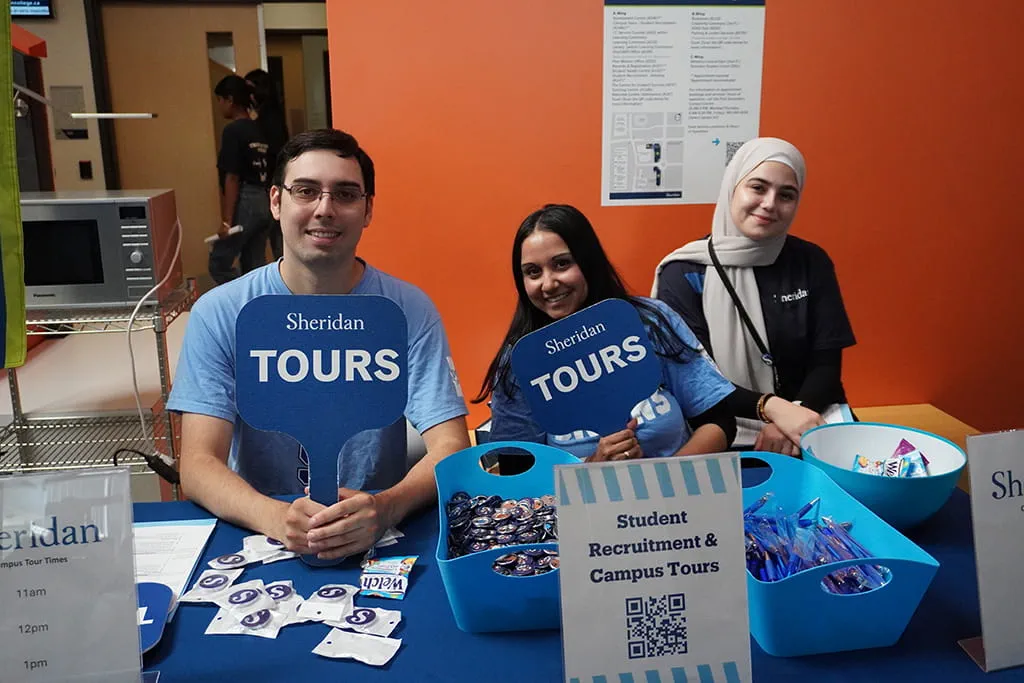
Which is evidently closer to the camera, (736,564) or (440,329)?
(736,564)

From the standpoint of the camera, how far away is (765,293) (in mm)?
2160

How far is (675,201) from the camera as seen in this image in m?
3.08

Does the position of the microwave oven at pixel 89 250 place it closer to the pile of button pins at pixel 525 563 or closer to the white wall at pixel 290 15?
the pile of button pins at pixel 525 563

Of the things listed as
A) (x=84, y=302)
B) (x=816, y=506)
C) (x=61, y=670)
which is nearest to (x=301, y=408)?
(x=61, y=670)

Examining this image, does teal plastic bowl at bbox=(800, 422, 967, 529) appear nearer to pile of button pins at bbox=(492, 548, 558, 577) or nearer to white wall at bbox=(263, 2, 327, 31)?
pile of button pins at bbox=(492, 548, 558, 577)

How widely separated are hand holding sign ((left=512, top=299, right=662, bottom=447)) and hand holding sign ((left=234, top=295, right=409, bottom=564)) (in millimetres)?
220

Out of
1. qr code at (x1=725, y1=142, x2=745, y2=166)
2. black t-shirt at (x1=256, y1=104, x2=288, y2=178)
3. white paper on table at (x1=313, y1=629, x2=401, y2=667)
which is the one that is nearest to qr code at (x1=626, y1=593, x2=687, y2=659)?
white paper on table at (x1=313, y1=629, x2=401, y2=667)

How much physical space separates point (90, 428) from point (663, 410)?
1.80 metres

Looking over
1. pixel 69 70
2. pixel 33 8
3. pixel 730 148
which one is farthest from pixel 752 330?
pixel 33 8

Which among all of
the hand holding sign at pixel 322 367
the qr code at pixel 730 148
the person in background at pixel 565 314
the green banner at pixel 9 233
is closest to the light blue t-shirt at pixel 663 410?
the person in background at pixel 565 314

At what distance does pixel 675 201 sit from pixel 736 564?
8.04 ft

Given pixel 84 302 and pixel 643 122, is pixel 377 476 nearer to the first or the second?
pixel 84 302

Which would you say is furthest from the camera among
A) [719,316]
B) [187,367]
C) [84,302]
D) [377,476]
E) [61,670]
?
[84,302]

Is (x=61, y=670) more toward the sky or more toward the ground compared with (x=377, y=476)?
more toward the sky
